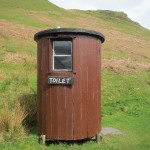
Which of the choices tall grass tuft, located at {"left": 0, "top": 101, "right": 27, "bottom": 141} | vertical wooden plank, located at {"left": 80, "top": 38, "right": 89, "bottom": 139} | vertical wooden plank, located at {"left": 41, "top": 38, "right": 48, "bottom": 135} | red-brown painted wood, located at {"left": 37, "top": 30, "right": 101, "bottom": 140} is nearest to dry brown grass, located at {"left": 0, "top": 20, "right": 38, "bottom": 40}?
tall grass tuft, located at {"left": 0, "top": 101, "right": 27, "bottom": 141}

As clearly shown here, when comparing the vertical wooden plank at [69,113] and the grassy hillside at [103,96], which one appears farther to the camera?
the grassy hillside at [103,96]

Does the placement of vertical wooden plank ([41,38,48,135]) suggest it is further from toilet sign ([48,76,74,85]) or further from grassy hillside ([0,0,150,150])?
grassy hillside ([0,0,150,150])

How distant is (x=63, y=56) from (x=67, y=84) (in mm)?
762

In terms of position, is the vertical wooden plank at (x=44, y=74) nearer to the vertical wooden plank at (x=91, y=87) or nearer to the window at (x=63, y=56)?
the window at (x=63, y=56)

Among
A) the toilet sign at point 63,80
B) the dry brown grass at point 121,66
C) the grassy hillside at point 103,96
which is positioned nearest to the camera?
the toilet sign at point 63,80

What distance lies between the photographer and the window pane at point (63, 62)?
355 inches

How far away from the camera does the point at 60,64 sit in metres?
9.03

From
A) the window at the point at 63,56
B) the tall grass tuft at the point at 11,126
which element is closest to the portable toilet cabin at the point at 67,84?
the window at the point at 63,56

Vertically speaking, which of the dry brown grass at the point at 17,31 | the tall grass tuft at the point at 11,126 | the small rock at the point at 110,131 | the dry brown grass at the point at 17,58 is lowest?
the small rock at the point at 110,131

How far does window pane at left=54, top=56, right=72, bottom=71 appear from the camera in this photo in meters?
9.01

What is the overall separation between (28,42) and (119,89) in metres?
12.8

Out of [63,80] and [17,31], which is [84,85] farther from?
[17,31]

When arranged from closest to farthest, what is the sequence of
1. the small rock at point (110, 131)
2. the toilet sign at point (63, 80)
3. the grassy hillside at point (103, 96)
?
the toilet sign at point (63, 80) → the grassy hillside at point (103, 96) → the small rock at point (110, 131)

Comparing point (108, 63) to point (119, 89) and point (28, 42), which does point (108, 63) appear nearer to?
point (119, 89)
